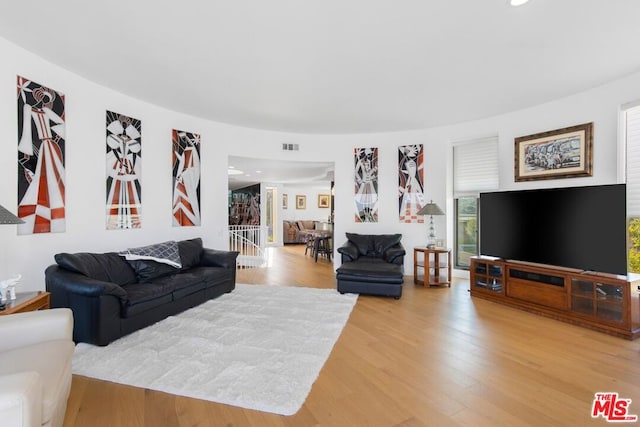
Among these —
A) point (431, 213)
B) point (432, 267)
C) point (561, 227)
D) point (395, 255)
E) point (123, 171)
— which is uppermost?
point (123, 171)

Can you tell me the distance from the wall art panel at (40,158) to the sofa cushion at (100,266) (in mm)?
468

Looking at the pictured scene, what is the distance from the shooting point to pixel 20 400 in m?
1.14

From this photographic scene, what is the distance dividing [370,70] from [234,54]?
1.46 meters

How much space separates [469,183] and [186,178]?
505cm

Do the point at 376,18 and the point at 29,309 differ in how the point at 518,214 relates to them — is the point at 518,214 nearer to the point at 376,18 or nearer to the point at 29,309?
the point at 376,18

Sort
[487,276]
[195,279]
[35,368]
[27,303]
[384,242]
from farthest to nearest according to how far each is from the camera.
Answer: [384,242] → [487,276] → [195,279] → [27,303] → [35,368]

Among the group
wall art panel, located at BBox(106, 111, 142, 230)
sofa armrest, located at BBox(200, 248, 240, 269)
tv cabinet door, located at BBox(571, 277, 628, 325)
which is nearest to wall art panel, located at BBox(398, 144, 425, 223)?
tv cabinet door, located at BBox(571, 277, 628, 325)

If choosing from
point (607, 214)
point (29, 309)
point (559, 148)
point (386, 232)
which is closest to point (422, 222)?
point (386, 232)

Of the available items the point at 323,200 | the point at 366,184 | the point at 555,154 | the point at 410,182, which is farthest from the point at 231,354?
the point at 323,200

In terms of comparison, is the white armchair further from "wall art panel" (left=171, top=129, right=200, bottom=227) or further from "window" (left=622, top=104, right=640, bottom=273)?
"window" (left=622, top=104, right=640, bottom=273)

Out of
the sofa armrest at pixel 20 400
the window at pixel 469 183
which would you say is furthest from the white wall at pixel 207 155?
the sofa armrest at pixel 20 400

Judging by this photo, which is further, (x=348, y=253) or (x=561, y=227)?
(x=348, y=253)

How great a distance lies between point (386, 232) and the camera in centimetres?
604

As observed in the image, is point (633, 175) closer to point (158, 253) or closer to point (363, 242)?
point (363, 242)
